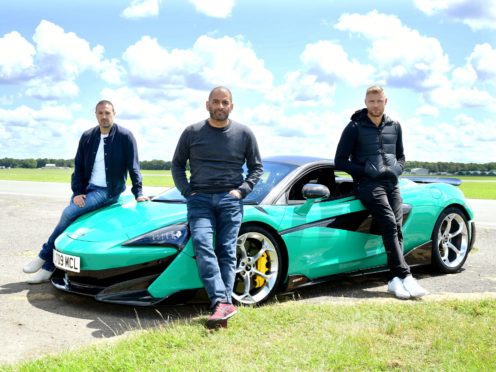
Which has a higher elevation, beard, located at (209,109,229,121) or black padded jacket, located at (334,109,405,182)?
beard, located at (209,109,229,121)

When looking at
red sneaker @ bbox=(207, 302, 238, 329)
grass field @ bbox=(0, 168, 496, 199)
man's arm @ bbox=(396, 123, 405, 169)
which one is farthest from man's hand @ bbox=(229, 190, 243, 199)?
grass field @ bbox=(0, 168, 496, 199)

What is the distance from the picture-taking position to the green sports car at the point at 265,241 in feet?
16.2

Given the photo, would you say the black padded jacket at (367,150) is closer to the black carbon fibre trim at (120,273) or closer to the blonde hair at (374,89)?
the blonde hair at (374,89)

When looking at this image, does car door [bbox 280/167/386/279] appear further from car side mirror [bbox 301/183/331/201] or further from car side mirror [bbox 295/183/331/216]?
car side mirror [bbox 301/183/331/201]

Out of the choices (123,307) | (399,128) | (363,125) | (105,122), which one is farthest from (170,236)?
(399,128)

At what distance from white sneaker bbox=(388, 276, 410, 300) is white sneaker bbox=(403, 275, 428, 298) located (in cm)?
4

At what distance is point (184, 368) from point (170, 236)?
4.91 ft

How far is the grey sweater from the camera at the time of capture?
506 centimetres

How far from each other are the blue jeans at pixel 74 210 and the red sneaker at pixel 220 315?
2294 mm

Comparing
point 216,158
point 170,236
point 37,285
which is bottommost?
point 37,285

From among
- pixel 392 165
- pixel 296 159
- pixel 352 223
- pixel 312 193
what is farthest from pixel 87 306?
pixel 392 165

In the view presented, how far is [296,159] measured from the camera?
20.8ft

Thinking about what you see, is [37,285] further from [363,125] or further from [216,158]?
[363,125]

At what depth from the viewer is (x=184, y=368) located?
3668 mm
